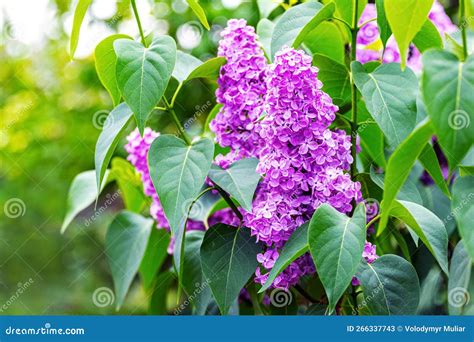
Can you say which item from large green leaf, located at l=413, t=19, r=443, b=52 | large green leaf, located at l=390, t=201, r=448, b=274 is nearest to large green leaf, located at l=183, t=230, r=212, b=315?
large green leaf, located at l=390, t=201, r=448, b=274

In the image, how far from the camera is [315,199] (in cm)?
74

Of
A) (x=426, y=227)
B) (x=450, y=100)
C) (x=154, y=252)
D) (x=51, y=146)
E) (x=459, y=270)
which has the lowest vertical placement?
(x=51, y=146)

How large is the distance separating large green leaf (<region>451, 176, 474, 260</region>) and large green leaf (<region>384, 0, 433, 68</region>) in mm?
131

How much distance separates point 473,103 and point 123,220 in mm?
730

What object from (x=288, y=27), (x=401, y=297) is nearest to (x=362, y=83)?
(x=288, y=27)

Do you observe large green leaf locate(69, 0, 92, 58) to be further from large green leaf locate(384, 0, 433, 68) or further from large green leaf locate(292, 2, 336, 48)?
large green leaf locate(384, 0, 433, 68)

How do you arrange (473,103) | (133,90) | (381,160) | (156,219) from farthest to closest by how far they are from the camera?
(156,219) → (381,160) → (133,90) → (473,103)

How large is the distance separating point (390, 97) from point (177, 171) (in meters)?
0.27

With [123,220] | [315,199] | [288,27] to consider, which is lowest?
[123,220]

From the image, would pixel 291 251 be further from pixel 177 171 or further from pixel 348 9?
pixel 348 9

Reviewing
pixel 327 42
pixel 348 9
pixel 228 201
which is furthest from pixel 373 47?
pixel 228 201

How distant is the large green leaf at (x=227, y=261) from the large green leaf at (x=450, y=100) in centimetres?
32

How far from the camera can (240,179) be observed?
79 centimetres

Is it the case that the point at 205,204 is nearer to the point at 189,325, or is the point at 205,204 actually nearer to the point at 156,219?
the point at 156,219
